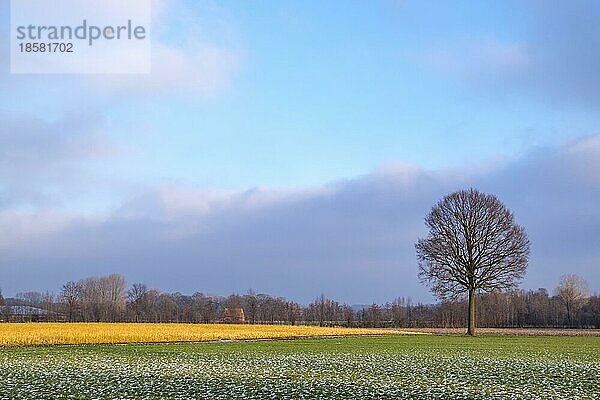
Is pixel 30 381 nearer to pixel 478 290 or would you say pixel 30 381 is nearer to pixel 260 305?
pixel 478 290

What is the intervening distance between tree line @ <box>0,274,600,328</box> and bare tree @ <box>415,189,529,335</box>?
37.7 m

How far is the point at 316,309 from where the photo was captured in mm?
128250

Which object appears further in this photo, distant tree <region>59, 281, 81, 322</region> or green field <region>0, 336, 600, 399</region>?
distant tree <region>59, 281, 81, 322</region>

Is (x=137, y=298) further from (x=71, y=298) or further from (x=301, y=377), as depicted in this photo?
(x=301, y=377)

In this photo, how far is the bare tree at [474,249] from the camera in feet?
193

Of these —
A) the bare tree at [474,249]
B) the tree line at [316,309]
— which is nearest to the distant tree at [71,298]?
the tree line at [316,309]

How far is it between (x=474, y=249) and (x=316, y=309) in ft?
238

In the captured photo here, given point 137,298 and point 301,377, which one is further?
point 137,298

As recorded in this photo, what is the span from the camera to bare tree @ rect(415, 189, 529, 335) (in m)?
58.7

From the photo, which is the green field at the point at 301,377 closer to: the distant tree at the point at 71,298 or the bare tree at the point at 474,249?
the bare tree at the point at 474,249

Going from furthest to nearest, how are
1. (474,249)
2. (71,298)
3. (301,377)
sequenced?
(71,298) < (474,249) < (301,377)

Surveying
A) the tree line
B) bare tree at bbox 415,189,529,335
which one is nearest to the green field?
bare tree at bbox 415,189,529,335

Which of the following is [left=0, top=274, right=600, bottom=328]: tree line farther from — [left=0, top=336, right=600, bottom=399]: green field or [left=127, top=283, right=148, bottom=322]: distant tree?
[left=0, top=336, right=600, bottom=399]: green field

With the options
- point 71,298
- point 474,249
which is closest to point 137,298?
point 71,298
